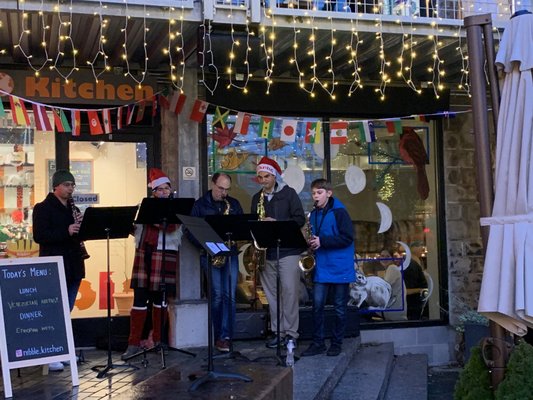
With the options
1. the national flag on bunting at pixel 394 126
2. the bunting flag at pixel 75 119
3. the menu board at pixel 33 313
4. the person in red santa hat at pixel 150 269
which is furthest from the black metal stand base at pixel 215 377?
the national flag on bunting at pixel 394 126

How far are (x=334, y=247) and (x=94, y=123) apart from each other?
3.03 meters

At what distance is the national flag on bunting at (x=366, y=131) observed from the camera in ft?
28.9

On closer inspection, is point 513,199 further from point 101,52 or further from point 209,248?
point 101,52

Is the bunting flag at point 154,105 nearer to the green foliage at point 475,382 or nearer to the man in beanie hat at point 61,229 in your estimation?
the man in beanie hat at point 61,229

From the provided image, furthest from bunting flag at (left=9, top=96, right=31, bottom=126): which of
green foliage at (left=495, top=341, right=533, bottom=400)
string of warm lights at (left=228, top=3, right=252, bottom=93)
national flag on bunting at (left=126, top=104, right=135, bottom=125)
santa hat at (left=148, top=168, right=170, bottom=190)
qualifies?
green foliage at (left=495, top=341, right=533, bottom=400)

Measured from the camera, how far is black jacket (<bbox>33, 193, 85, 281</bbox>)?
6.73 metres

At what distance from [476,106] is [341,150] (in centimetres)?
484

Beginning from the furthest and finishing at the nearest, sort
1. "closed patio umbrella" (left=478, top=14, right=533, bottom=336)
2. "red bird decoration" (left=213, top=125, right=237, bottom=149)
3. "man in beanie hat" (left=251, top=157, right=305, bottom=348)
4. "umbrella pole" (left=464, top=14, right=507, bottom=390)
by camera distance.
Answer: "red bird decoration" (left=213, top=125, right=237, bottom=149) → "man in beanie hat" (left=251, top=157, right=305, bottom=348) → "umbrella pole" (left=464, top=14, right=507, bottom=390) → "closed patio umbrella" (left=478, top=14, right=533, bottom=336)

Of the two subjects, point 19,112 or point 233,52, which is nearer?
point 19,112

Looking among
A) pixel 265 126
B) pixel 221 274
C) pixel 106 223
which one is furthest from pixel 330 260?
pixel 106 223

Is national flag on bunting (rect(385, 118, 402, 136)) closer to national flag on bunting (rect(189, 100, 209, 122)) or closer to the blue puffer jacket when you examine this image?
the blue puffer jacket

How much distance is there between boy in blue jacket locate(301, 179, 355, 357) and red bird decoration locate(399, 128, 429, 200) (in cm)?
240

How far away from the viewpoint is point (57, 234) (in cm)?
673

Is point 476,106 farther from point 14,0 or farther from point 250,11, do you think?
point 14,0
